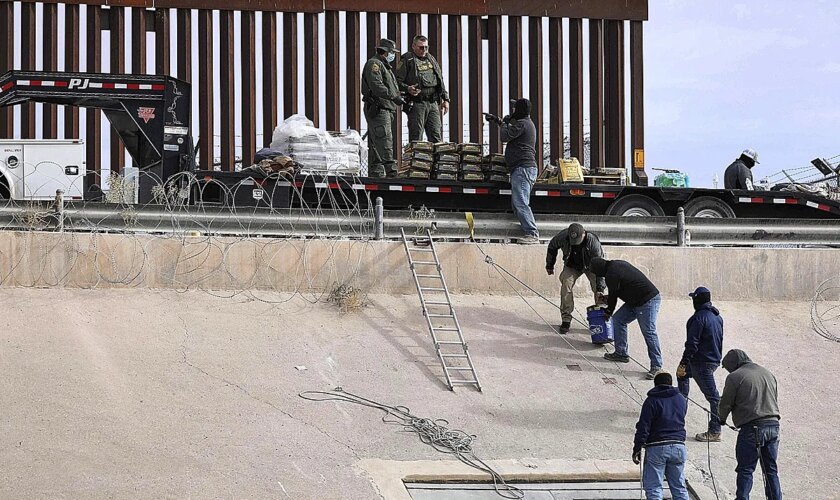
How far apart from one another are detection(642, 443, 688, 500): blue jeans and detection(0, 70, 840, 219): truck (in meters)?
6.67

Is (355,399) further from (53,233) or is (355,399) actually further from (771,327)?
(771,327)

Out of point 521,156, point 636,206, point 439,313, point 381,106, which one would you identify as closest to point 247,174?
point 381,106

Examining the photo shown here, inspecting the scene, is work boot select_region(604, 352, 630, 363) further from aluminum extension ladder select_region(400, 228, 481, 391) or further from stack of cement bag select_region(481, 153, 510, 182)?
stack of cement bag select_region(481, 153, 510, 182)

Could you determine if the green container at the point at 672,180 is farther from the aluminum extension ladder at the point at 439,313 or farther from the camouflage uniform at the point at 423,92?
the aluminum extension ladder at the point at 439,313

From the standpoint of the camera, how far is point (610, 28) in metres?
21.4

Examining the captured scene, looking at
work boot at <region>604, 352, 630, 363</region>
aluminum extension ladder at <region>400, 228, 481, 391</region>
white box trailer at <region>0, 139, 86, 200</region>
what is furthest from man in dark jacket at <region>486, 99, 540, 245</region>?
white box trailer at <region>0, 139, 86, 200</region>

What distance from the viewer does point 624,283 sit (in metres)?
11.5

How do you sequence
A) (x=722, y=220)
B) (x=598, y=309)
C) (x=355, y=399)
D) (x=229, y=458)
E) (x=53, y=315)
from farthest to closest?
(x=722, y=220)
(x=598, y=309)
(x=53, y=315)
(x=355, y=399)
(x=229, y=458)

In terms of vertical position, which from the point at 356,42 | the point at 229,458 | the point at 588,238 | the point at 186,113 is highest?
the point at 356,42

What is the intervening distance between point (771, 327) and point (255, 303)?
642cm

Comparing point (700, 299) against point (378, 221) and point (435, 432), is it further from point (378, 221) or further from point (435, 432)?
point (378, 221)

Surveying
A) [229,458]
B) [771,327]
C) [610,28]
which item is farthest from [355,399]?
[610,28]

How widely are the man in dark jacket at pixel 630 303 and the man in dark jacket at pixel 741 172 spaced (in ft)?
18.2

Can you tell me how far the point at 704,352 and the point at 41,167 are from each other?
10.9 m
